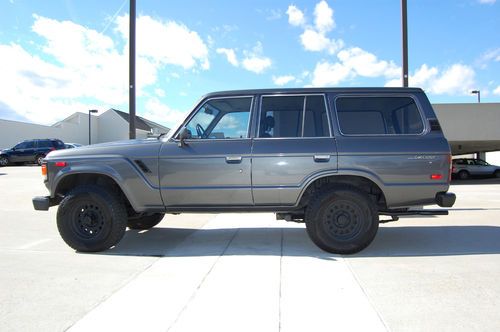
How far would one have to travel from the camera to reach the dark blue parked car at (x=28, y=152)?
26.8 meters

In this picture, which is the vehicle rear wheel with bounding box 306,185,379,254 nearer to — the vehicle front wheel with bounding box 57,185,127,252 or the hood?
the hood

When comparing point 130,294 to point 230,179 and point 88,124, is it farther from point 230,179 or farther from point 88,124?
point 88,124

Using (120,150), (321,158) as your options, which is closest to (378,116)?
(321,158)

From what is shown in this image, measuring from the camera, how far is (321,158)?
5555mm

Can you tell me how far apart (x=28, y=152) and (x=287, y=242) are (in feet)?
81.3

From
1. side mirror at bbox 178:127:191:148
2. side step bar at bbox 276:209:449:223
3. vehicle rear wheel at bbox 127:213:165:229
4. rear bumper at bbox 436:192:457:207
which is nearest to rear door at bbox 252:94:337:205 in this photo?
side step bar at bbox 276:209:449:223

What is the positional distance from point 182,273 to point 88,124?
160ft

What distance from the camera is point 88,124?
165 feet

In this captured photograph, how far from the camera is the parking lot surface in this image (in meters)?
3.66

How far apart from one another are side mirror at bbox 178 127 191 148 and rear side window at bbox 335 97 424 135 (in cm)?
190

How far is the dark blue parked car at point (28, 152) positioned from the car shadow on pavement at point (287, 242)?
73.7 ft

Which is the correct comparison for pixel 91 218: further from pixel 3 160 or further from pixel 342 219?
pixel 3 160

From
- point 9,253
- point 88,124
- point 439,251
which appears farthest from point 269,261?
point 88,124

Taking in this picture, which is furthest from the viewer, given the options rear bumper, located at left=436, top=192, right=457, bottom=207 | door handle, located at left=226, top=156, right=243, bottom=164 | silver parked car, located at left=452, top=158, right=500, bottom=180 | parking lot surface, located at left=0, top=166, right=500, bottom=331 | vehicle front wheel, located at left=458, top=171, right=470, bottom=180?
silver parked car, located at left=452, top=158, right=500, bottom=180
